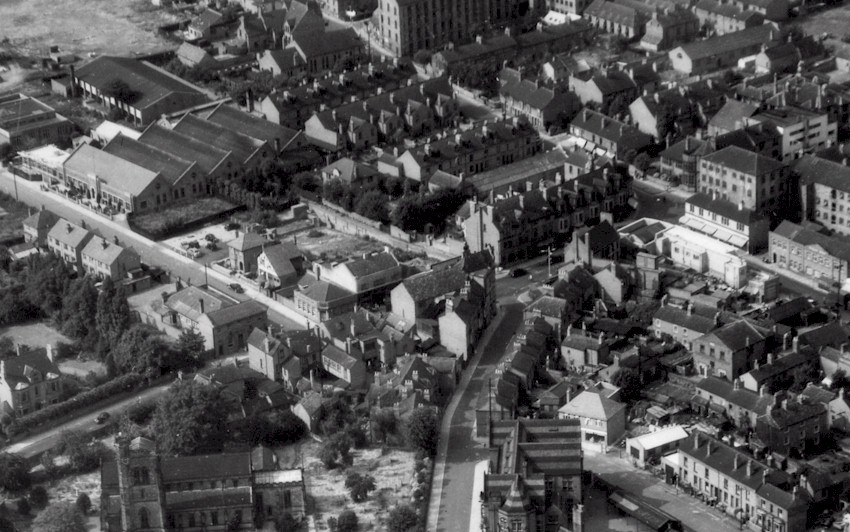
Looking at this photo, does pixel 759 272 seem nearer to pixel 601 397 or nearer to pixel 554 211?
pixel 554 211

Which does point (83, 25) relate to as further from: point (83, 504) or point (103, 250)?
point (83, 504)

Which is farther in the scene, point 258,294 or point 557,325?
point 258,294

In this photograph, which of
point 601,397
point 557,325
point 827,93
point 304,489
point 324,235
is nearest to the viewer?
point 304,489

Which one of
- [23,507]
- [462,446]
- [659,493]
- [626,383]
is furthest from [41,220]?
[659,493]

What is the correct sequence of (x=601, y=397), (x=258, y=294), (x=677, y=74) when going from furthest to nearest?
(x=677, y=74)
(x=258, y=294)
(x=601, y=397)

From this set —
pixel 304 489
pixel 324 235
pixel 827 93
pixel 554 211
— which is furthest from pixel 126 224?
pixel 827 93

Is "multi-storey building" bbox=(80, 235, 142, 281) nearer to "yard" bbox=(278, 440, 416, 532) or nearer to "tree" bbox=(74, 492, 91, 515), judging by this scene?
"yard" bbox=(278, 440, 416, 532)

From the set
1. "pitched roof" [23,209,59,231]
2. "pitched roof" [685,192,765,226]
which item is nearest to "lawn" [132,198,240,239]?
"pitched roof" [23,209,59,231]
